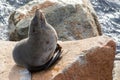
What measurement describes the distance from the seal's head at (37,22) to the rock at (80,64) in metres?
0.56

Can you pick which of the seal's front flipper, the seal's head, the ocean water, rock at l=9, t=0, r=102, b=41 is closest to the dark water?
the ocean water

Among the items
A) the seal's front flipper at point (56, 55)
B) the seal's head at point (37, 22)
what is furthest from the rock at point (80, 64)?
the seal's head at point (37, 22)

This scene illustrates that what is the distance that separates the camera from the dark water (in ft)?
32.8

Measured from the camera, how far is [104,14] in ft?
35.7

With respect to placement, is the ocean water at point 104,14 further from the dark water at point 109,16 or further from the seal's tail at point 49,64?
the seal's tail at point 49,64

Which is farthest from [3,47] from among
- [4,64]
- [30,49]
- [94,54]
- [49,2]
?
[49,2]

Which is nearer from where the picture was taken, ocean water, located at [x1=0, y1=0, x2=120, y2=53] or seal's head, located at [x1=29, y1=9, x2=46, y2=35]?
seal's head, located at [x1=29, y1=9, x2=46, y2=35]

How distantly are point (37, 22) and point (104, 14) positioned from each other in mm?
5815

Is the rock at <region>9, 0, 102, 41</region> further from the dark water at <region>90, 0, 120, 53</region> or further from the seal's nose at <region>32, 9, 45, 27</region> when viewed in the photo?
the seal's nose at <region>32, 9, 45, 27</region>

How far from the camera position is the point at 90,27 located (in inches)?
321

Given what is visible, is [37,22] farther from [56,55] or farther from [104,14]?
[104,14]

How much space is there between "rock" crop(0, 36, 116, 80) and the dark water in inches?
139

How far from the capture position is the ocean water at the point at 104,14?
392 inches

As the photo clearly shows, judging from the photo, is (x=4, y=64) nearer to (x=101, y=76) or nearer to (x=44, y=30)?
(x=44, y=30)
